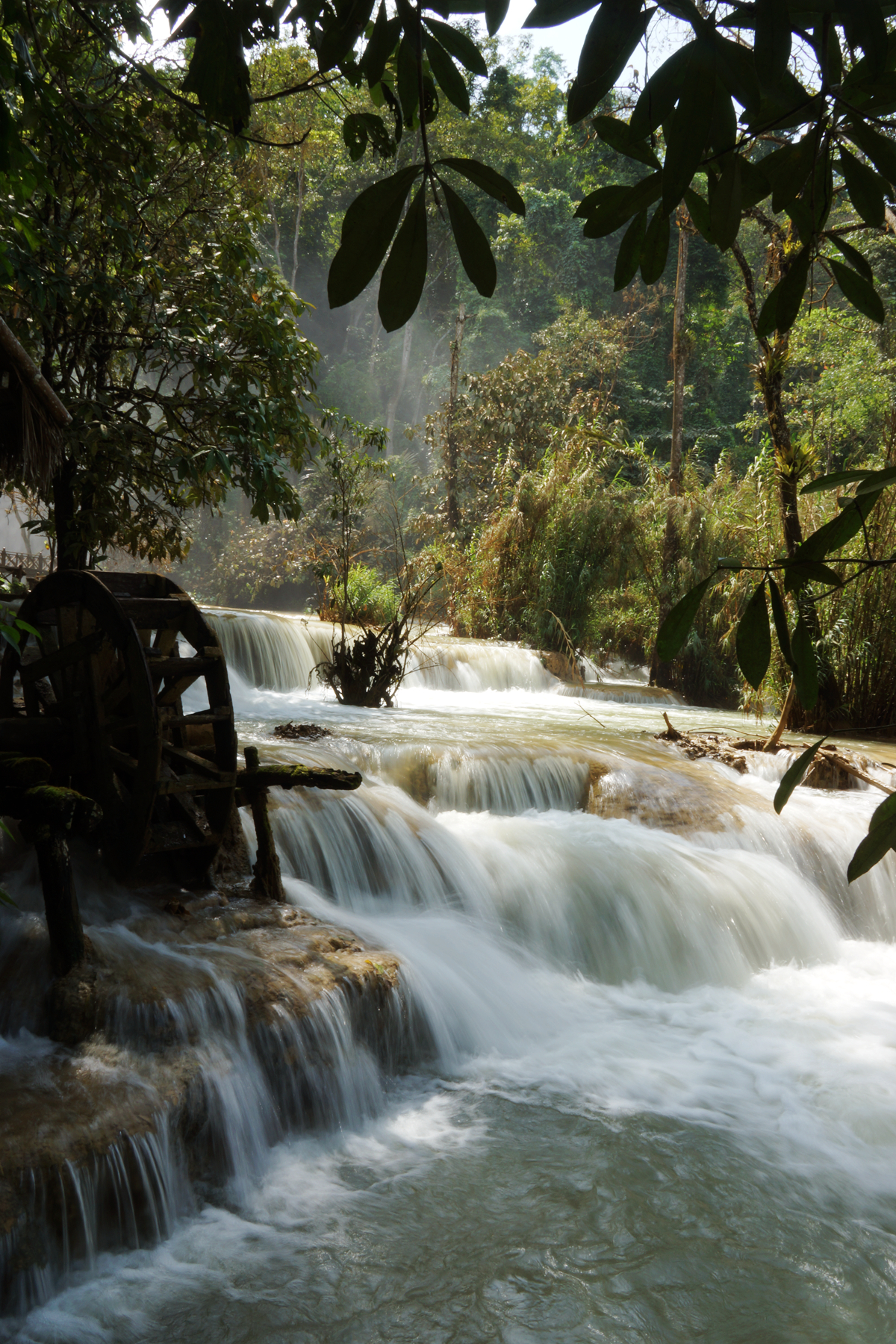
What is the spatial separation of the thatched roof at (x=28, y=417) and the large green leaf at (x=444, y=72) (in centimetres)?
409

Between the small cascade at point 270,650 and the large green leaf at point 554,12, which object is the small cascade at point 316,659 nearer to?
the small cascade at point 270,650

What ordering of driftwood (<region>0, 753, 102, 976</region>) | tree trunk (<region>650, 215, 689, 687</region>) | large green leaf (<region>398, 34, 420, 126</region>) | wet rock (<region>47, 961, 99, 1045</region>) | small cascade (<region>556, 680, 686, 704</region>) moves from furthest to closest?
tree trunk (<region>650, 215, 689, 687</region>)
small cascade (<region>556, 680, 686, 704</region>)
driftwood (<region>0, 753, 102, 976</region>)
wet rock (<region>47, 961, 99, 1045</region>)
large green leaf (<region>398, 34, 420, 126</region>)

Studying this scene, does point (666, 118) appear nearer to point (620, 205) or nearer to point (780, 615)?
point (620, 205)

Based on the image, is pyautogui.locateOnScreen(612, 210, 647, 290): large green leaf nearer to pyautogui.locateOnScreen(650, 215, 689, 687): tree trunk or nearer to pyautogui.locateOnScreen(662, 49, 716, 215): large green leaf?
pyautogui.locateOnScreen(662, 49, 716, 215): large green leaf

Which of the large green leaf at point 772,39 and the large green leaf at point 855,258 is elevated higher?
the large green leaf at point 772,39

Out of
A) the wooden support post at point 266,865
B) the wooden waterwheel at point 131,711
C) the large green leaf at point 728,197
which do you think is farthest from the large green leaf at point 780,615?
the wooden support post at point 266,865

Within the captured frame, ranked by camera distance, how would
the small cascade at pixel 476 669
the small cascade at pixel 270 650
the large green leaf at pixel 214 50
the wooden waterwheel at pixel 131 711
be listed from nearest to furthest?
the large green leaf at pixel 214 50 → the wooden waterwheel at pixel 131 711 → the small cascade at pixel 270 650 → the small cascade at pixel 476 669

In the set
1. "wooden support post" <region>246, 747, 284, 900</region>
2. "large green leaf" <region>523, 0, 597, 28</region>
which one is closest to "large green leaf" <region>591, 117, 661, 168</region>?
"large green leaf" <region>523, 0, 597, 28</region>

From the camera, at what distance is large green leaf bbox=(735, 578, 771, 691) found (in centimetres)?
107

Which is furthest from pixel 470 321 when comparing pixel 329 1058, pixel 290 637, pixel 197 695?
pixel 329 1058

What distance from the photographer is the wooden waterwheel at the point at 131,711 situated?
4742 millimetres

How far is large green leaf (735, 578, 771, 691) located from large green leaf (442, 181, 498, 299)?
18.4 inches

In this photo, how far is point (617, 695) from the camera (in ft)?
46.0

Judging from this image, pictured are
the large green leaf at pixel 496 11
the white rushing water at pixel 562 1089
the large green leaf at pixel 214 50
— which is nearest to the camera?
the large green leaf at pixel 496 11
